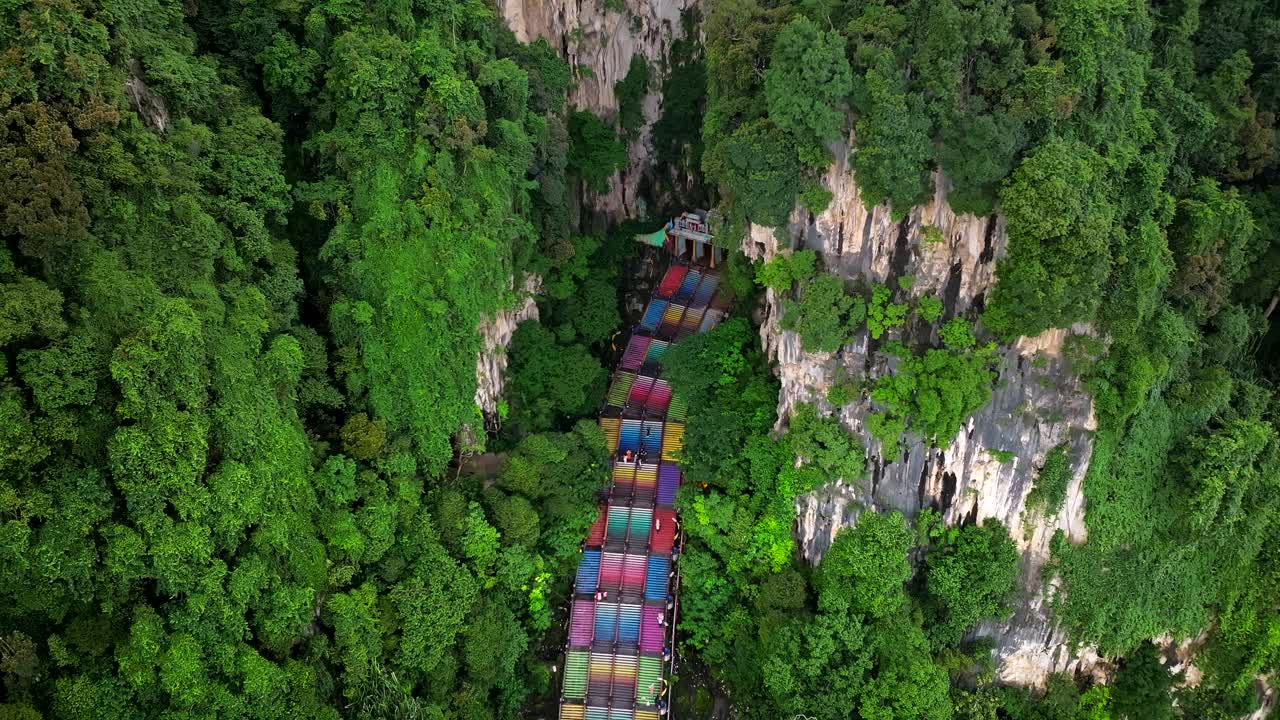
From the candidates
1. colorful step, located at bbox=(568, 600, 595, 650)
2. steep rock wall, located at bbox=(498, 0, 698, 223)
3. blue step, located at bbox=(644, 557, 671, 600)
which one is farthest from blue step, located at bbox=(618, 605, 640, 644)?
steep rock wall, located at bbox=(498, 0, 698, 223)

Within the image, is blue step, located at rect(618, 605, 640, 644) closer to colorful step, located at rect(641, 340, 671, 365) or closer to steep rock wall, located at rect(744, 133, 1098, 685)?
steep rock wall, located at rect(744, 133, 1098, 685)

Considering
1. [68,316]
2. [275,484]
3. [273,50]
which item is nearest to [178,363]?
[68,316]

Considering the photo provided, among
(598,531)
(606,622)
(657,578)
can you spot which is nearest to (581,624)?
(606,622)

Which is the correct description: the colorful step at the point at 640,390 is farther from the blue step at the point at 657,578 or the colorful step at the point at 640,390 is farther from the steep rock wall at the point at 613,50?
the steep rock wall at the point at 613,50

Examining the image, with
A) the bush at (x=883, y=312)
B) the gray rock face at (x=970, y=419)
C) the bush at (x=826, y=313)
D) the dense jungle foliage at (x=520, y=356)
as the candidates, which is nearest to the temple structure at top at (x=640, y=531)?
the dense jungle foliage at (x=520, y=356)

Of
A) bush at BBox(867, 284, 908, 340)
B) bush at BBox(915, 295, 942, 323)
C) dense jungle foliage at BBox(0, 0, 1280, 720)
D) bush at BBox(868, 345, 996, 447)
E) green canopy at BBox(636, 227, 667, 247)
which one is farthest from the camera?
green canopy at BBox(636, 227, 667, 247)
